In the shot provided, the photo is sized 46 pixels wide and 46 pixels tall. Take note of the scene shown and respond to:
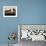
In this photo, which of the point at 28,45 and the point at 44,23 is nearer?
the point at 28,45

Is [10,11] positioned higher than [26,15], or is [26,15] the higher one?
[10,11]

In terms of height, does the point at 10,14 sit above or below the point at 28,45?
above

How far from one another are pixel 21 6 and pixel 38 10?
2.00 feet

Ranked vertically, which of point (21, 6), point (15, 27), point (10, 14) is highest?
point (21, 6)

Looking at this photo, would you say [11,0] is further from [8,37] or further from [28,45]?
[28,45]

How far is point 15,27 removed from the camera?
457 centimetres

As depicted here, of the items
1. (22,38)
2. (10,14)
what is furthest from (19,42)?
(10,14)

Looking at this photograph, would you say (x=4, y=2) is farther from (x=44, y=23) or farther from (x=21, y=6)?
(x=44, y=23)

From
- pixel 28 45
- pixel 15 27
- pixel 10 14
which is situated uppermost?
pixel 10 14

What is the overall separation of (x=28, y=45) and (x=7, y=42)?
0.85m

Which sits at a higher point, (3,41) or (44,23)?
(44,23)

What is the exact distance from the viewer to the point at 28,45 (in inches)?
160

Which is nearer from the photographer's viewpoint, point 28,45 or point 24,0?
point 28,45

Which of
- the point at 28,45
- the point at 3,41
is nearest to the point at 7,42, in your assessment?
the point at 3,41
